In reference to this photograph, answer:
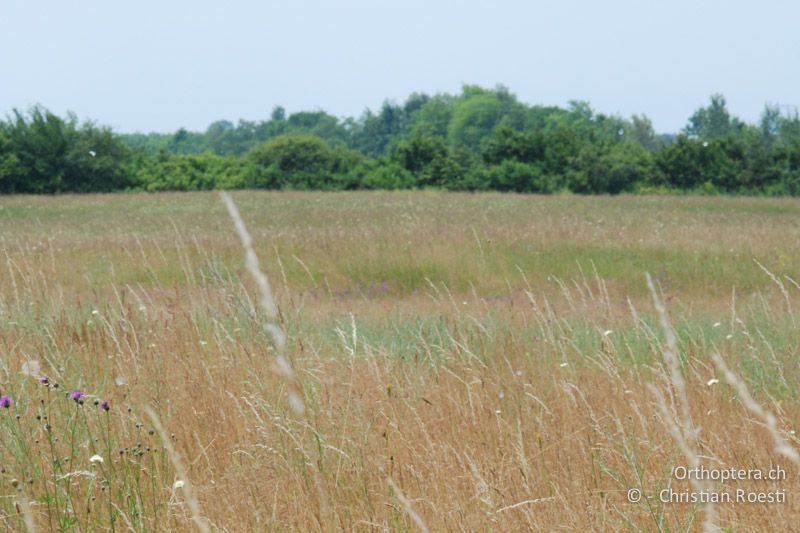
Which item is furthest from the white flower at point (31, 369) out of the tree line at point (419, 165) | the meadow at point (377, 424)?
the tree line at point (419, 165)

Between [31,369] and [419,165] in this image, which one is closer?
[31,369]

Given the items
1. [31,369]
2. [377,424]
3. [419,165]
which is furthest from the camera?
[419,165]

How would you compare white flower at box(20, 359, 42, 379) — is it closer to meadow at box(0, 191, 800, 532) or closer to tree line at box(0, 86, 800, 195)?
meadow at box(0, 191, 800, 532)

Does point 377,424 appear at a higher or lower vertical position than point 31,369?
lower

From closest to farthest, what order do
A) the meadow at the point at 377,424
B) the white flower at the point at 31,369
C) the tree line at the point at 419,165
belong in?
the meadow at the point at 377,424, the white flower at the point at 31,369, the tree line at the point at 419,165

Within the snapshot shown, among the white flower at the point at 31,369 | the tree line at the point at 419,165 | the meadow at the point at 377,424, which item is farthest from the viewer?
the tree line at the point at 419,165

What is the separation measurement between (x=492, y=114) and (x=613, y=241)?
3032 inches

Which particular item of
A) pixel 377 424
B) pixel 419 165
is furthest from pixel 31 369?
pixel 419 165

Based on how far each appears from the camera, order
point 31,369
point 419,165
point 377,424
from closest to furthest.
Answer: point 377,424 < point 31,369 < point 419,165

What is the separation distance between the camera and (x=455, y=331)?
5340 mm

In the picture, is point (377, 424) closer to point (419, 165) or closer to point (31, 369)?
point (31, 369)

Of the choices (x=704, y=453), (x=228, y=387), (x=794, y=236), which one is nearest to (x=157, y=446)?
(x=228, y=387)

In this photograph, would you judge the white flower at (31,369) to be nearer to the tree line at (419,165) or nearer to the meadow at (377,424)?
the meadow at (377,424)

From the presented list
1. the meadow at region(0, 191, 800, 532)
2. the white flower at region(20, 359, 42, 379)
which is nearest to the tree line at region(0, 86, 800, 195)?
the meadow at region(0, 191, 800, 532)
